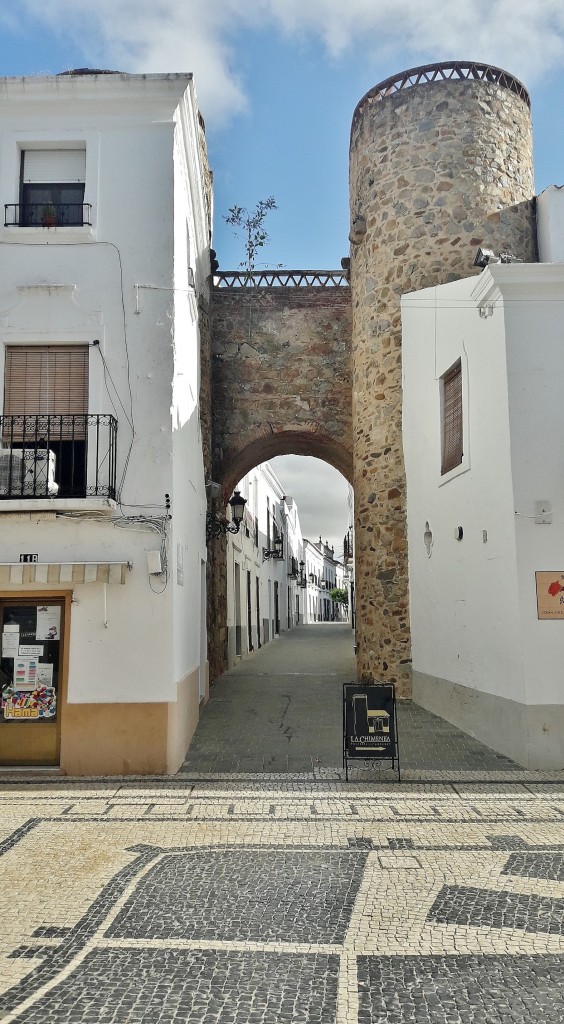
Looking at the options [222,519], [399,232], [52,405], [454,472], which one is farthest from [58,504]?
[399,232]

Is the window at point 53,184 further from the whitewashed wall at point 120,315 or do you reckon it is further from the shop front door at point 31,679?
the shop front door at point 31,679

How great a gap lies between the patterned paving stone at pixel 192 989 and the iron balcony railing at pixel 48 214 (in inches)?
297

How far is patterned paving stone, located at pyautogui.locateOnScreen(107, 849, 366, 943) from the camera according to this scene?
4.31 m

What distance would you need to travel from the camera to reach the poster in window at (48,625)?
8.25 metres

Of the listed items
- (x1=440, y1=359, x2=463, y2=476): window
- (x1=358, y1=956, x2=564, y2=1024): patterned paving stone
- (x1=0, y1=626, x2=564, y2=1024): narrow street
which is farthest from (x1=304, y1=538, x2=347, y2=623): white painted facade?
(x1=358, y1=956, x2=564, y2=1024): patterned paving stone

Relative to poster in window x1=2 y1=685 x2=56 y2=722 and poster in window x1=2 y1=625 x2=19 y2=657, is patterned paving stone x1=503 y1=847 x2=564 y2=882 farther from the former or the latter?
poster in window x1=2 y1=625 x2=19 y2=657

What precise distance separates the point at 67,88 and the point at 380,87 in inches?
260

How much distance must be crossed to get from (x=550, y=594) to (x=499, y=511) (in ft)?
3.51

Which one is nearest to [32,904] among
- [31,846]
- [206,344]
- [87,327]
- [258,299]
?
[31,846]

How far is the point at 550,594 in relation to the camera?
315 inches

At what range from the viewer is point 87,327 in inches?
334

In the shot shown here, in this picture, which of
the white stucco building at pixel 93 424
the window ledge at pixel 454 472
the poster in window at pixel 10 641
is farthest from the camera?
the window ledge at pixel 454 472

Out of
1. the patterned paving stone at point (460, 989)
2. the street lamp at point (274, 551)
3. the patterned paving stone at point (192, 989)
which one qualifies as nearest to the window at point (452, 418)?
the patterned paving stone at point (460, 989)

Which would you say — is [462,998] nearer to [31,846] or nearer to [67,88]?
[31,846]
